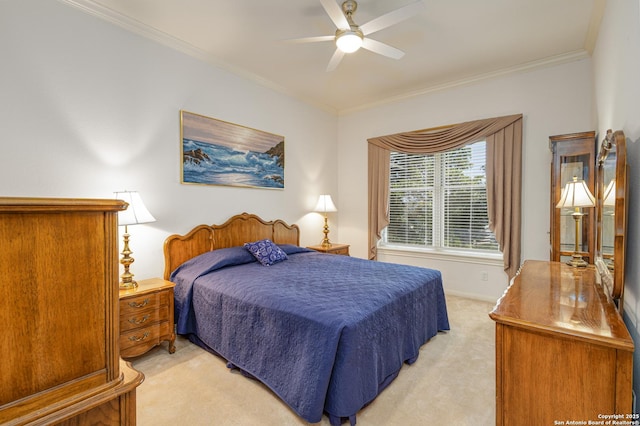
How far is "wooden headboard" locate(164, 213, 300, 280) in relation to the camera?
9.91 ft

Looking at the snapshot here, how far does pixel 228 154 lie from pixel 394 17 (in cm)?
221

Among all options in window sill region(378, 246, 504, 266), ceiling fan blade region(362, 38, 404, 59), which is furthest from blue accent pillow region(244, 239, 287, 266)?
ceiling fan blade region(362, 38, 404, 59)

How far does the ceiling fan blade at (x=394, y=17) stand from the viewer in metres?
2.03

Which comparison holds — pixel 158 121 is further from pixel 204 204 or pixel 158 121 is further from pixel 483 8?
pixel 483 8

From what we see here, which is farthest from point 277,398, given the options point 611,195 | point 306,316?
point 611,195

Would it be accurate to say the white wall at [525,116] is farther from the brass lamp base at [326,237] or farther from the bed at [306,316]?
the bed at [306,316]

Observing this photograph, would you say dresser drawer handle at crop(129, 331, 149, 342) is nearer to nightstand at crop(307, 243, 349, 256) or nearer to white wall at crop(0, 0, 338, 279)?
white wall at crop(0, 0, 338, 279)

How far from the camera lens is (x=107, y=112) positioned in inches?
102

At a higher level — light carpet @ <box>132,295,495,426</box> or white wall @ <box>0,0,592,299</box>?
white wall @ <box>0,0,592,299</box>

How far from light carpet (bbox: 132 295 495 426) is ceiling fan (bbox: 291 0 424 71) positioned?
2.55m

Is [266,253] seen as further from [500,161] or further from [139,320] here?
[500,161]

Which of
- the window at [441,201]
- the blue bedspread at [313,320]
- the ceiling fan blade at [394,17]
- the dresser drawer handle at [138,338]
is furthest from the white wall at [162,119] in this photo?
the ceiling fan blade at [394,17]

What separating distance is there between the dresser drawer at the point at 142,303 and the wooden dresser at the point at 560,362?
2417 millimetres

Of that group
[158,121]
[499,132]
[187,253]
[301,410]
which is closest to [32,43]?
[158,121]
